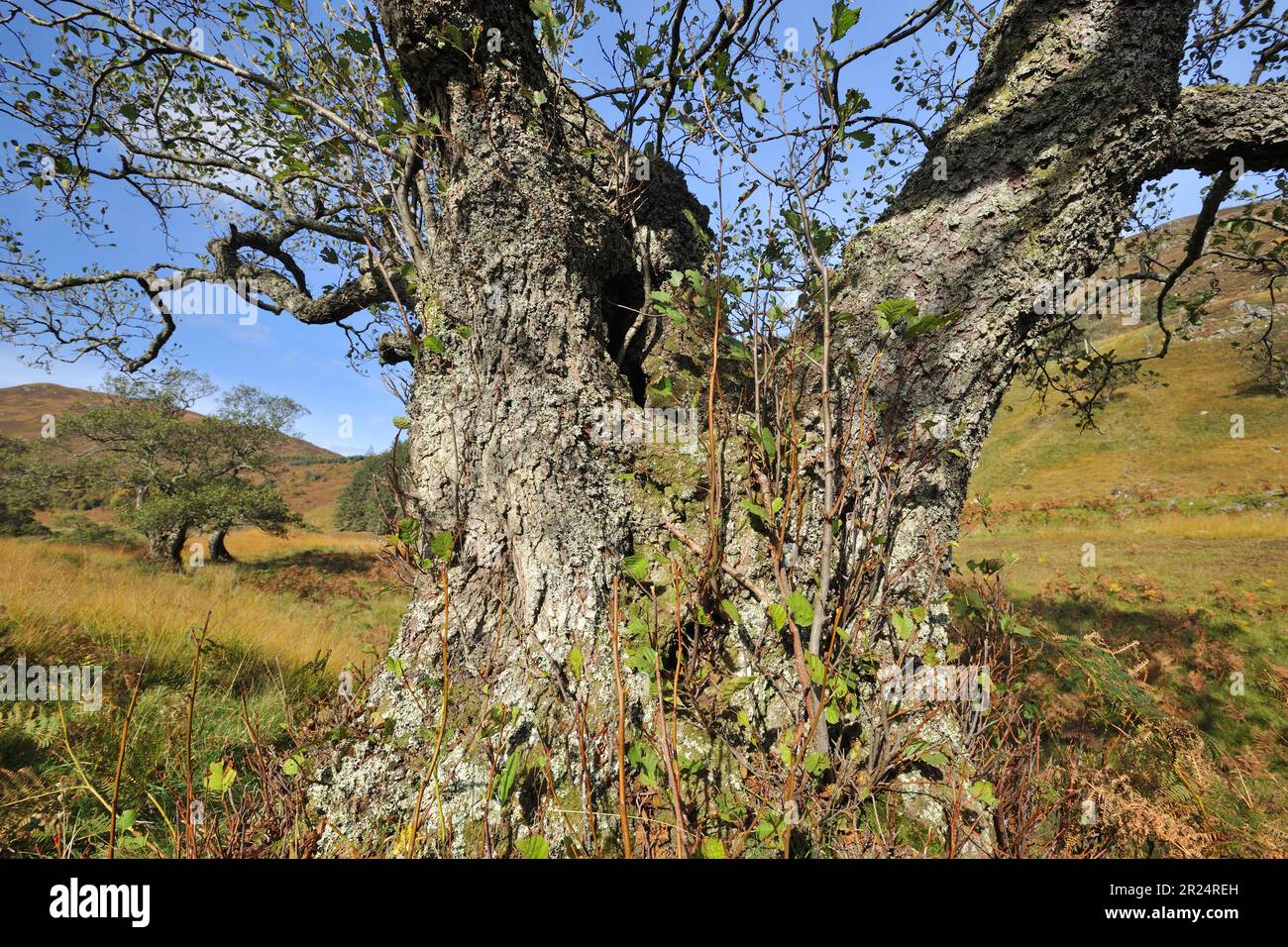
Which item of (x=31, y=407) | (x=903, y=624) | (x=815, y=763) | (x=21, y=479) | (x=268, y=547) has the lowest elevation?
(x=268, y=547)

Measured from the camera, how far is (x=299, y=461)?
76812 millimetres

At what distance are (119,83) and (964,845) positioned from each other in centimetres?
902

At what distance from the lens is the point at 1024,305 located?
214cm

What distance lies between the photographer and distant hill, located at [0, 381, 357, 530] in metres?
58.6

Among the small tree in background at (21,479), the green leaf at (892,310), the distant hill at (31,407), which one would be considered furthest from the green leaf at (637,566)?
the distant hill at (31,407)

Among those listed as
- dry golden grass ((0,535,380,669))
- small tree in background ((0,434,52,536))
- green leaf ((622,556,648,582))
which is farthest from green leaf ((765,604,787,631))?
small tree in background ((0,434,52,536))

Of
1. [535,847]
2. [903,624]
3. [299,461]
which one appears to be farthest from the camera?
[299,461]

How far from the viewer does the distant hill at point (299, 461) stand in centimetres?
5856

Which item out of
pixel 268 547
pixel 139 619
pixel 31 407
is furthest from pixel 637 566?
pixel 31 407

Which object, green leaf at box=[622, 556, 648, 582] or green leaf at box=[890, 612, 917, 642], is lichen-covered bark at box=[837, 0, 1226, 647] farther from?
green leaf at box=[622, 556, 648, 582]

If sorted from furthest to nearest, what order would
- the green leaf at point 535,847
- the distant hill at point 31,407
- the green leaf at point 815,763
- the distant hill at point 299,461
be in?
the distant hill at point 31,407 < the distant hill at point 299,461 < the green leaf at point 815,763 < the green leaf at point 535,847

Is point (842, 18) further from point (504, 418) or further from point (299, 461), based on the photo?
point (299, 461)

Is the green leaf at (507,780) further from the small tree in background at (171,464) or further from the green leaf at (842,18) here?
the small tree in background at (171,464)
